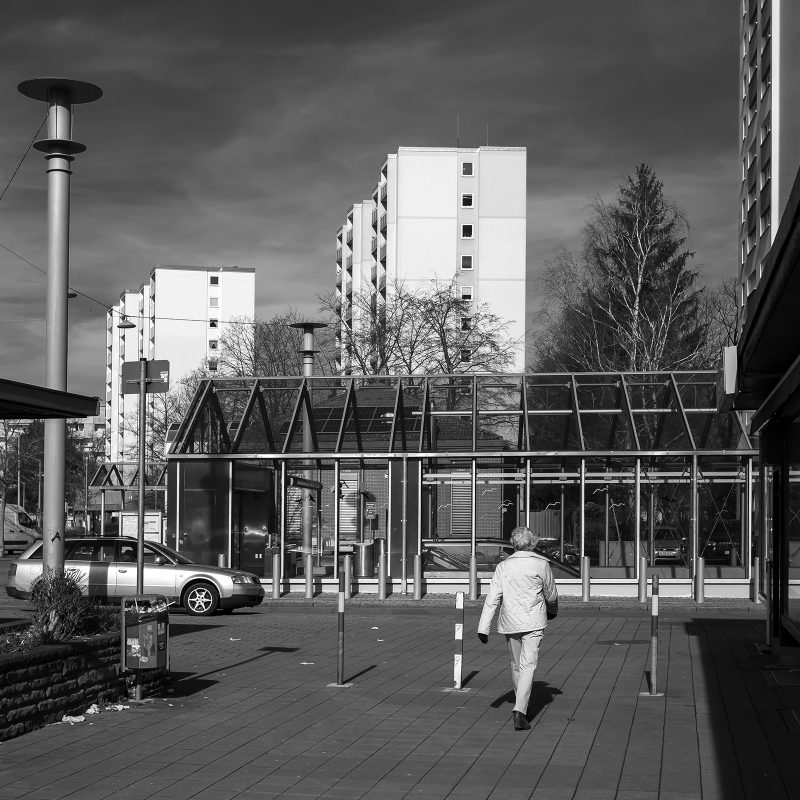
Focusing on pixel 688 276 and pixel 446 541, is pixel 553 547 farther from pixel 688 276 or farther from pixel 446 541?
pixel 688 276

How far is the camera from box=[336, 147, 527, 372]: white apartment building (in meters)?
78.8

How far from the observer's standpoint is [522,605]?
35.6 ft

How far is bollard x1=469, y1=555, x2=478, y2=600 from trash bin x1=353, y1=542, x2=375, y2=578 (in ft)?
12.7

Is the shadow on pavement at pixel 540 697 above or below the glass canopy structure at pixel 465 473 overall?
below

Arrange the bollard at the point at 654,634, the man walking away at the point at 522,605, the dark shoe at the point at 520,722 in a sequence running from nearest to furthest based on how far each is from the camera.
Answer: the dark shoe at the point at 520,722 → the man walking away at the point at 522,605 → the bollard at the point at 654,634

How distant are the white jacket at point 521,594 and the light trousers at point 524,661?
0.08m

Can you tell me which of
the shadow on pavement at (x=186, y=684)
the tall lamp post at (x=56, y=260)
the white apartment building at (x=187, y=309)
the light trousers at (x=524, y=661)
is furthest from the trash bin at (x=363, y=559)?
the white apartment building at (x=187, y=309)

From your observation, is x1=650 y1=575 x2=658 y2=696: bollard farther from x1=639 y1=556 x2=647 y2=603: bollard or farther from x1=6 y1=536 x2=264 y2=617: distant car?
x1=639 y1=556 x2=647 y2=603: bollard

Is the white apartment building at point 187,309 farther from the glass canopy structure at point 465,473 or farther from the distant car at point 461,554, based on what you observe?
the distant car at point 461,554

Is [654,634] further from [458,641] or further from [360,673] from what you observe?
[360,673]

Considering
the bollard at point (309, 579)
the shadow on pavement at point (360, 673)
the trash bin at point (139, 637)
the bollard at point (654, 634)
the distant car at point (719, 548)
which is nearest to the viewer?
the trash bin at point (139, 637)

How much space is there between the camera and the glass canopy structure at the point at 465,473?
2723 centimetres

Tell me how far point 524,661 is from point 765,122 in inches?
1618

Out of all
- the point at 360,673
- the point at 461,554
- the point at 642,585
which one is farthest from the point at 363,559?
the point at 360,673
